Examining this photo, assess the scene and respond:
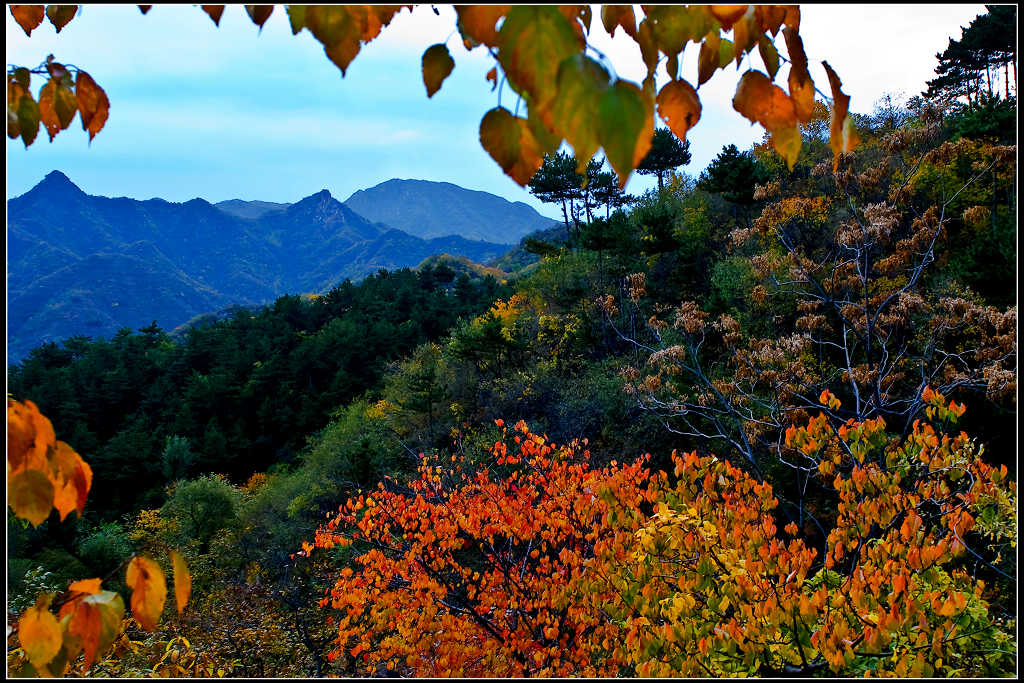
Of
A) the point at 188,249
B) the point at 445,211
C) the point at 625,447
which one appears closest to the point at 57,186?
the point at 188,249

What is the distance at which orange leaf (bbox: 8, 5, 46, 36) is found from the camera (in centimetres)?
151

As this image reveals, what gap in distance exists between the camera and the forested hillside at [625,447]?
3.36 metres

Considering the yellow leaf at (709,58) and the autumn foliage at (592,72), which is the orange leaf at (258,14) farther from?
the yellow leaf at (709,58)

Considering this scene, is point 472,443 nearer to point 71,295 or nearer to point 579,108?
point 579,108

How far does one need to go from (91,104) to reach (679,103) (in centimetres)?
128

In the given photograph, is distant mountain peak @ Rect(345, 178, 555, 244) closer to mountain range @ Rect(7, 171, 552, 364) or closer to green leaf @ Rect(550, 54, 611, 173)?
mountain range @ Rect(7, 171, 552, 364)

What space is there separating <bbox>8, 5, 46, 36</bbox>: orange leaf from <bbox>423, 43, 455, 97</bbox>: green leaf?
1.34 metres

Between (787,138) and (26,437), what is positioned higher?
(787,138)

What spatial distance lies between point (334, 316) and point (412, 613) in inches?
1230

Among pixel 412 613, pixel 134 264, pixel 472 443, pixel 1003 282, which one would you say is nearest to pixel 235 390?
pixel 472 443

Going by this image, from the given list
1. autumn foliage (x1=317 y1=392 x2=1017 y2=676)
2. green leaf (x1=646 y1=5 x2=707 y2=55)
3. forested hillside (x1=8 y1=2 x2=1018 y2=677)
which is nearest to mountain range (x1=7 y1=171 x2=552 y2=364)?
forested hillside (x1=8 y1=2 x2=1018 y2=677)

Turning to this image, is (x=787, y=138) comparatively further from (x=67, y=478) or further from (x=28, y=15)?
(x=28, y=15)

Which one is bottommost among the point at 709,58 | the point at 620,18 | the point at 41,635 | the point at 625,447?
the point at 625,447

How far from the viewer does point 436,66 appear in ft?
2.85
